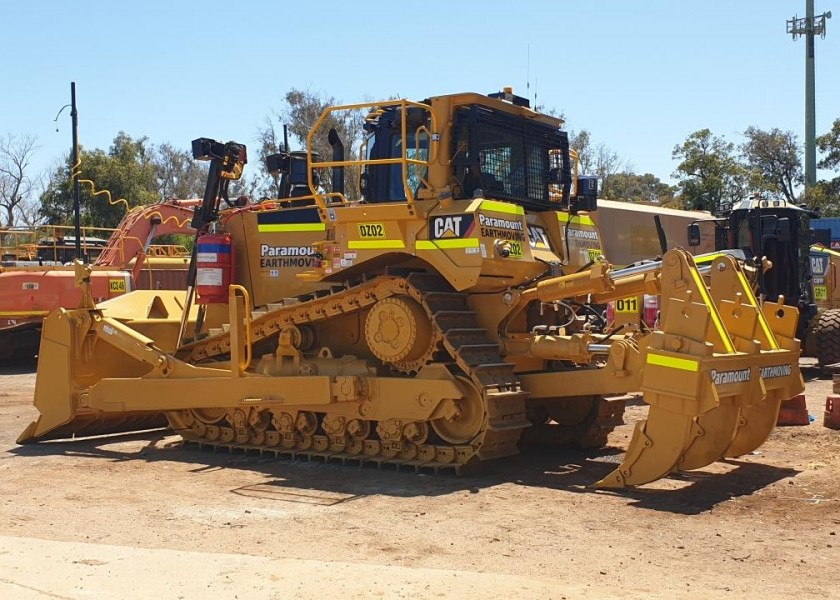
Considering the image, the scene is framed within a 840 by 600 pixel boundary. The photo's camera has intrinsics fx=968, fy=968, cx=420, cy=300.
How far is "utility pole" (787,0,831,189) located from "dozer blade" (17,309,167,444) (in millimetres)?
36283

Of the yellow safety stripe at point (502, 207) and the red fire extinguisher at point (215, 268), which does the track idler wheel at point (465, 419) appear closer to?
the yellow safety stripe at point (502, 207)

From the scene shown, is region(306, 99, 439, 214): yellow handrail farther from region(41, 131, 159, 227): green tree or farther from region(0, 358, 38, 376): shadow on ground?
region(41, 131, 159, 227): green tree

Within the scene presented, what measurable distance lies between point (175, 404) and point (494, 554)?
515 cm

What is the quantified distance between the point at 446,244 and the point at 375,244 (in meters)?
0.80

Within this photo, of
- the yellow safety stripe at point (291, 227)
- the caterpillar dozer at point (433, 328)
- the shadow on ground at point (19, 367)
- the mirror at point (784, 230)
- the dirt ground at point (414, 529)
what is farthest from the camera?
the shadow on ground at point (19, 367)

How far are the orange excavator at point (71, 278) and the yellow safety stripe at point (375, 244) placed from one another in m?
10.3

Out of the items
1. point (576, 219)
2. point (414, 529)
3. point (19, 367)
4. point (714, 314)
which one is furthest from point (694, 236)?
point (19, 367)

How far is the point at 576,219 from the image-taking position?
9992 mm

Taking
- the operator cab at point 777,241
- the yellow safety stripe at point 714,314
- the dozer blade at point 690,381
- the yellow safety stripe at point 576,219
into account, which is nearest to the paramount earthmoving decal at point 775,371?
the dozer blade at point 690,381

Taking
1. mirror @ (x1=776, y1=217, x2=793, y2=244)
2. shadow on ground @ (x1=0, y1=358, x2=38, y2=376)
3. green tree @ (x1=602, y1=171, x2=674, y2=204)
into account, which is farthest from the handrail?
green tree @ (x1=602, y1=171, x2=674, y2=204)

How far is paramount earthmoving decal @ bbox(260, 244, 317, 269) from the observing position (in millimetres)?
10055

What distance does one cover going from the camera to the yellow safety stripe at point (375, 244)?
887 centimetres

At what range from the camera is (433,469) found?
8.71 metres

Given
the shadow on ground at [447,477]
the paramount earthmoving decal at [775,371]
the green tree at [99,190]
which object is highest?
the green tree at [99,190]
